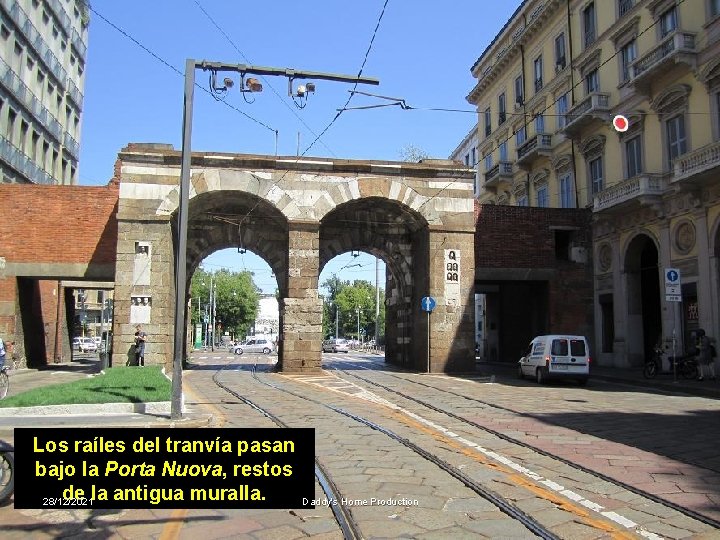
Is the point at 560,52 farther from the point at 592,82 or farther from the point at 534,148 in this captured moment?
the point at 534,148

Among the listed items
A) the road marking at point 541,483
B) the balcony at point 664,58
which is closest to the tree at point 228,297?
the balcony at point 664,58

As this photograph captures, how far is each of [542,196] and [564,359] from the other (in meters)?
16.5

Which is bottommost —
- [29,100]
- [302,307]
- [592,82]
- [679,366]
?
[679,366]

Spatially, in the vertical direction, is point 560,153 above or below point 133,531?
above

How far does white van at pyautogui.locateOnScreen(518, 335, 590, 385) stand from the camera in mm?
19781

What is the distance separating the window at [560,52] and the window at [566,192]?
5.68 m

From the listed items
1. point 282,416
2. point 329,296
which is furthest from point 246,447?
point 329,296

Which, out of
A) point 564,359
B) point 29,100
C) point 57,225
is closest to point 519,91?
point 564,359

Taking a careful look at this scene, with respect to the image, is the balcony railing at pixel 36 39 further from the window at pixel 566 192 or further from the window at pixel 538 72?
the window at pixel 566 192

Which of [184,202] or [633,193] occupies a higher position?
[633,193]

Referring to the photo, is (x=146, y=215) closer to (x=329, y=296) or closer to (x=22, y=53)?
(x=22, y=53)

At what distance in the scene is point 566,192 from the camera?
31.7 meters

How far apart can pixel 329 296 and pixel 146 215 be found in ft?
327

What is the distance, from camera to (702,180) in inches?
819
